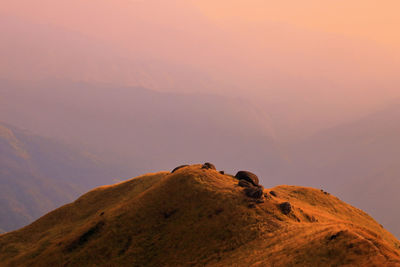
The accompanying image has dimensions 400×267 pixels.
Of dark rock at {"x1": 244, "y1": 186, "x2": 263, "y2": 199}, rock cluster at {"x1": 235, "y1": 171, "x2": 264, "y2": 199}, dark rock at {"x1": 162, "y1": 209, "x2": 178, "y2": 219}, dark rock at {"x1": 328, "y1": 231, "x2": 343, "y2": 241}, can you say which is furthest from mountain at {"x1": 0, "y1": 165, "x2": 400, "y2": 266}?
rock cluster at {"x1": 235, "y1": 171, "x2": 264, "y2": 199}

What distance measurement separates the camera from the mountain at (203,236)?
121ft

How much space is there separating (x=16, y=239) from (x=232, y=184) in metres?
65.4

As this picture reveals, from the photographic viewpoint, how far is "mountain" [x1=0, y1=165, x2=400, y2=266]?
36.8 meters

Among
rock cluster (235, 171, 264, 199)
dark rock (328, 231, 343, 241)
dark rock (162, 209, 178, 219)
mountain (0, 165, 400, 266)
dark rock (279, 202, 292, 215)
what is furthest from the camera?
rock cluster (235, 171, 264, 199)

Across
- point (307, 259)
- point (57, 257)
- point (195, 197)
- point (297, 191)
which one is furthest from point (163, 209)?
point (297, 191)

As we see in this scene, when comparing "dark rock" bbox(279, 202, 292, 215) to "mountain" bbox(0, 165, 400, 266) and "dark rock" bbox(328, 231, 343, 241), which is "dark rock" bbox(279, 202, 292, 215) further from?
"dark rock" bbox(328, 231, 343, 241)

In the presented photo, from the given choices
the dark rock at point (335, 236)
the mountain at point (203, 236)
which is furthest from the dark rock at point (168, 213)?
the dark rock at point (335, 236)

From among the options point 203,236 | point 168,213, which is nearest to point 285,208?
point 203,236

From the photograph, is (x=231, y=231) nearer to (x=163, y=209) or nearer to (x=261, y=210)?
(x=261, y=210)

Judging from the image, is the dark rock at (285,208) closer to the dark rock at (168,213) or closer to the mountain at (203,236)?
the mountain at (203,236)

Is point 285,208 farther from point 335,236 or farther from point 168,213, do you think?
point 168,213

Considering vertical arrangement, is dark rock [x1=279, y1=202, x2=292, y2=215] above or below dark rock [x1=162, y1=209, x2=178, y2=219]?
below

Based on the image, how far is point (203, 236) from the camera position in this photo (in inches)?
2083

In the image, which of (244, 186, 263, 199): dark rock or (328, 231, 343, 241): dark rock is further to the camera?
(244, 186, 263, 199): dark rock
